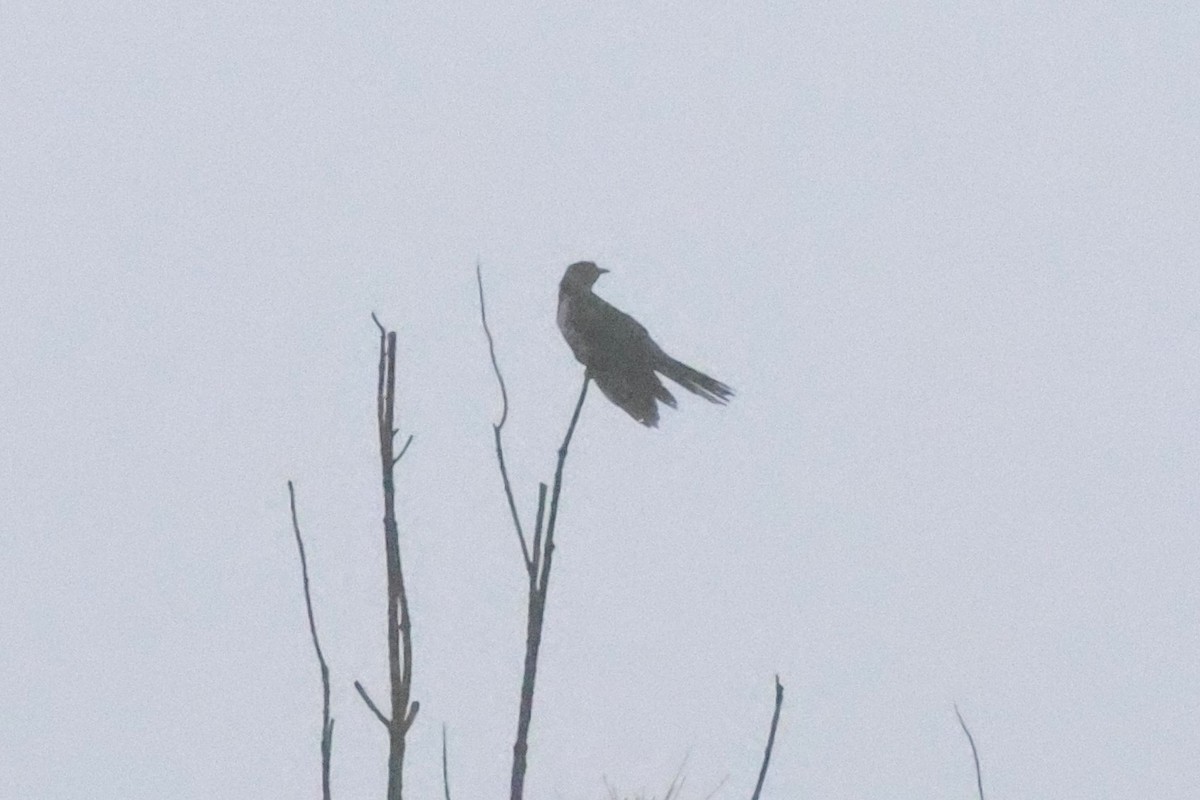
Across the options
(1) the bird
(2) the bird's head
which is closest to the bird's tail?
(1) the bird

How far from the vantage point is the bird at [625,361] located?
193 inches

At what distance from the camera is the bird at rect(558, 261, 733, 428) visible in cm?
489

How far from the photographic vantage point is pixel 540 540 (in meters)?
2.41

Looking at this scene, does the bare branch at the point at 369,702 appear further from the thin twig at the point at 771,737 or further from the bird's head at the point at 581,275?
the bird's head at the point at 581,275

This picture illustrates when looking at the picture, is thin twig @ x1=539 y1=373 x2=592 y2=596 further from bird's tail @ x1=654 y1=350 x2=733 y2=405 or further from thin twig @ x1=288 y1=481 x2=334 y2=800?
bird's tail @ x1=654 y1=350 x2=733 y2=405

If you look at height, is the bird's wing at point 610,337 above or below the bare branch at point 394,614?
above

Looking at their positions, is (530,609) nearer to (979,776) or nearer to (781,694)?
(781,694)

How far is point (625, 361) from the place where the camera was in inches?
204

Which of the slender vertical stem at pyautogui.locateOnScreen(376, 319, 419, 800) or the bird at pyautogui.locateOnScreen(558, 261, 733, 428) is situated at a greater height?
the bird at pyautogui.locateOnScreen(558, 261, 733, 428)

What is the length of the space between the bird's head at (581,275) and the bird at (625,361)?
0.79ft

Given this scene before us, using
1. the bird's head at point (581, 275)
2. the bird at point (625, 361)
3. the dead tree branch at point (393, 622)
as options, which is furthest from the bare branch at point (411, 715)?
the bird's head at point (581, 275)

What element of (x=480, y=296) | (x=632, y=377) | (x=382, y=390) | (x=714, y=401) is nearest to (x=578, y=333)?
(x=632, y=377)

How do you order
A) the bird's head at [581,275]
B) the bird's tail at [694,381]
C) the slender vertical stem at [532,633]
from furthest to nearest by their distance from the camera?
the bird's head at [581,275] < the bird's tail at [694,381] < the slender vertical stem at [532,633]

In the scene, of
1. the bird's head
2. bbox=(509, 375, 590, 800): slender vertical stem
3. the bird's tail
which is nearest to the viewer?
bbox=(509, 375, 590, 800): slender vertical stem
